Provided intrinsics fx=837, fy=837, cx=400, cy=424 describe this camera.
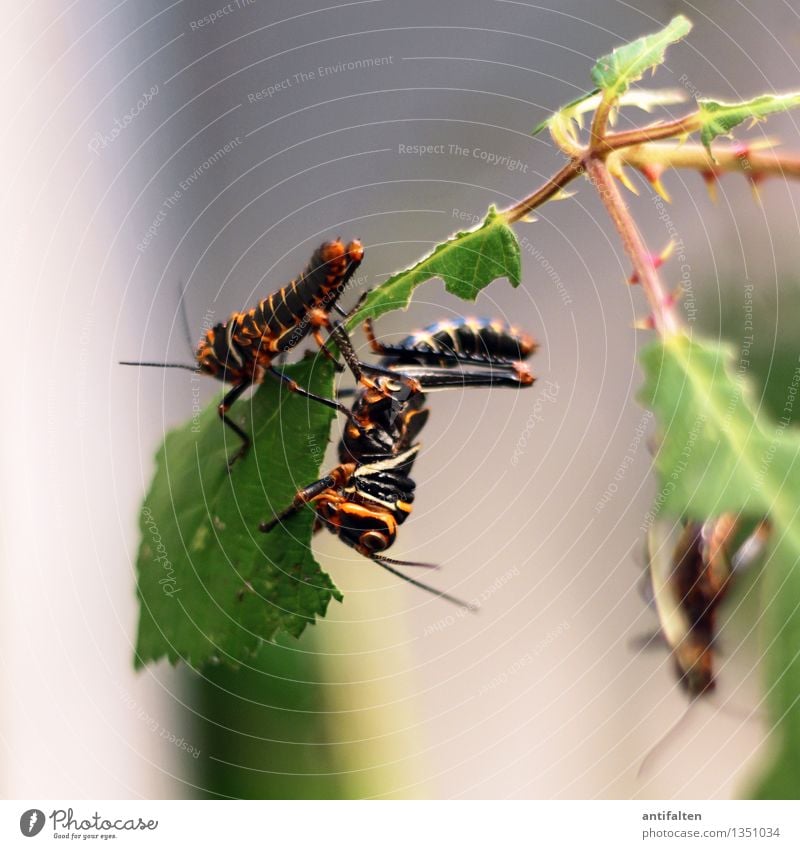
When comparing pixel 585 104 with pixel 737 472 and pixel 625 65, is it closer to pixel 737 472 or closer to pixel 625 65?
pixel 625 65

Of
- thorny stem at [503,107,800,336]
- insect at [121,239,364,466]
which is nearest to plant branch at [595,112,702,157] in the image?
thorny stem at [503,107,800,336]

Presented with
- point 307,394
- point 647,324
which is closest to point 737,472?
point 647,324

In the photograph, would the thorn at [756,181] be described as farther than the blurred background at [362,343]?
No

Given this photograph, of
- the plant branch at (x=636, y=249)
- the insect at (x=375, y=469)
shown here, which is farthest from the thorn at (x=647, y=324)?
the insect at (x=375, y=469)

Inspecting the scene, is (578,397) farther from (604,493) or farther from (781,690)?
(781,690)

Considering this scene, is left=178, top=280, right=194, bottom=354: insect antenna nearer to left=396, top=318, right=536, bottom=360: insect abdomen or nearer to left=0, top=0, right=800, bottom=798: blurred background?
left=0, top=0, right=800, bottom=798: blurred background

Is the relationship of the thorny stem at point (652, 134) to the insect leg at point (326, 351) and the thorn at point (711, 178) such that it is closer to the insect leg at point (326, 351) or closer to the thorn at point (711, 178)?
the thorn at point (711, 178)
